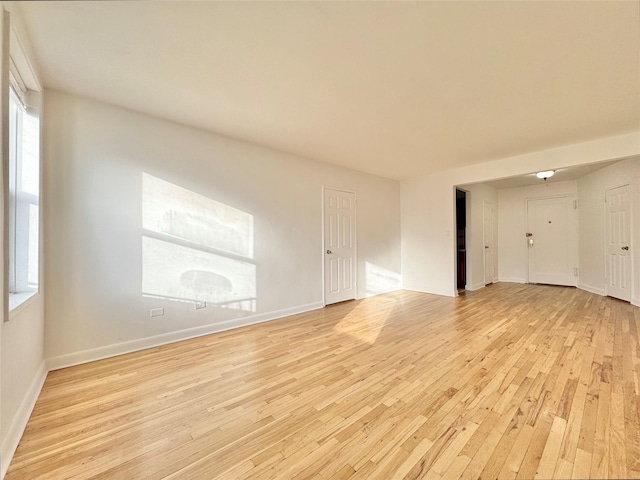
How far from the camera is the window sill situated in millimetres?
1485

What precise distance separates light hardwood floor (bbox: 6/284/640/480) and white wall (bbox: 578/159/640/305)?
208 centimetres

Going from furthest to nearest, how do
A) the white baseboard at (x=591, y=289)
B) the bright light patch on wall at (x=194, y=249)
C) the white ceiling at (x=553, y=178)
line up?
1. the white baseboard at (x=591, y=289)
2. the white ceiling at (x=553, y=178)
3. the bright light patch on wall at (x=194, y=249)

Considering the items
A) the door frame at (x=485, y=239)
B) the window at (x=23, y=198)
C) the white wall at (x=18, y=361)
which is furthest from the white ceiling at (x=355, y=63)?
the door frame at (x=485, y=239)

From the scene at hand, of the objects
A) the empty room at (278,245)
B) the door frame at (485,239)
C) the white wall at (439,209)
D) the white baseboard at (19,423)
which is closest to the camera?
the white baseboard at (19,423)

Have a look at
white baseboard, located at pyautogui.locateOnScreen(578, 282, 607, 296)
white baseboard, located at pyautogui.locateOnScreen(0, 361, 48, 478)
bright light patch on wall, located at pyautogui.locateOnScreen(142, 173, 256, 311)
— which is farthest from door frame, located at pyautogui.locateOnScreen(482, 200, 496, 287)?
white baseboard, located at pyautogui.locateOnScreen(0, 361, 48, 478)

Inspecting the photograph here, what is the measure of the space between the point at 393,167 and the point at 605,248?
4.37m

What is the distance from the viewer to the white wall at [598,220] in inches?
164

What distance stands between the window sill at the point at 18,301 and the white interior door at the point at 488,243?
7426 mm

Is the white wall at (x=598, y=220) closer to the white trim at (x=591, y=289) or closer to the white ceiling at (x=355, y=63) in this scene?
the white trim at (x=591, y=289)

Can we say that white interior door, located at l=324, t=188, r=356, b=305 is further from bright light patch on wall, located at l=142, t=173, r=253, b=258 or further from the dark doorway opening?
the dark doorway opening

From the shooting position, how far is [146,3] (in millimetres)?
1436

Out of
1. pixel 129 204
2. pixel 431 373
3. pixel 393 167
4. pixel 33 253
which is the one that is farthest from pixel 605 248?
pixel 33 253

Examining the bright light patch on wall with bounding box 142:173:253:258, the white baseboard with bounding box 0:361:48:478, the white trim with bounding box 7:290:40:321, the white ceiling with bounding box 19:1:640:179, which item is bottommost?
the white baseboard with bounding box 0:361:48:478

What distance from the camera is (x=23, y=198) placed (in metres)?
1.90
